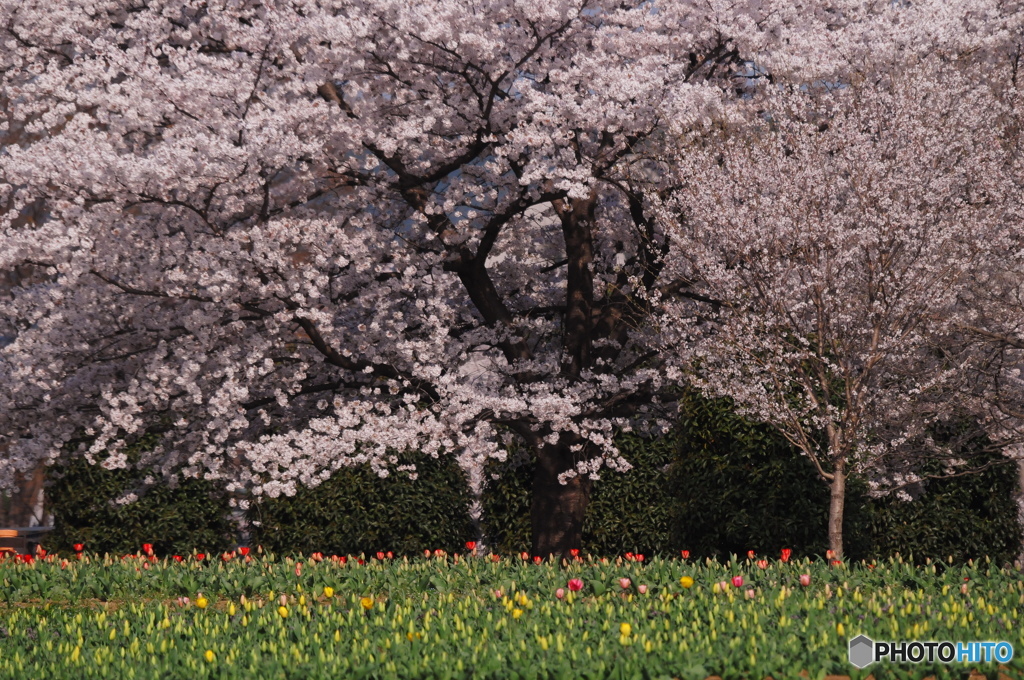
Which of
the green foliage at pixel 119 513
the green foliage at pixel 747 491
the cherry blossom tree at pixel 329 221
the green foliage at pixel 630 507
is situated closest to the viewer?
the cherry blossom tree at pixel 329 221

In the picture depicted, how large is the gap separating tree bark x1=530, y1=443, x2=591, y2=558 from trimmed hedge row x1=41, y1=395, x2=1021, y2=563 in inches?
45.3

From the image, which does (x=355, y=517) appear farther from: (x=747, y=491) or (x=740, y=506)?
(x=747, y=491)

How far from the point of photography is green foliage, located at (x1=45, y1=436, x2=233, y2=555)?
13.4 meters

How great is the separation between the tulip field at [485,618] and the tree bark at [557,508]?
3059 mm

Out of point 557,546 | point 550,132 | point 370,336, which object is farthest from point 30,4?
point 557,546

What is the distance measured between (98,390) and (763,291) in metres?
7.72

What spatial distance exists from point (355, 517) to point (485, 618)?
23.1ft

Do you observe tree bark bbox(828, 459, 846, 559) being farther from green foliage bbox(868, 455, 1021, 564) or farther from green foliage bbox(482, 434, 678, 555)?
green foliage bbox(482, 434, 678, 555)

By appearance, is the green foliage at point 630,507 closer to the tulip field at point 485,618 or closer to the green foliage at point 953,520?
the green foliage at point 953,520

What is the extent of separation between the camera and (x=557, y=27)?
11.8m

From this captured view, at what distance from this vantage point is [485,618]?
730cm

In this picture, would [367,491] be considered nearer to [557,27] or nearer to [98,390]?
[98,390]

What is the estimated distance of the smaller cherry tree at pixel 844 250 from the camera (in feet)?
32.2

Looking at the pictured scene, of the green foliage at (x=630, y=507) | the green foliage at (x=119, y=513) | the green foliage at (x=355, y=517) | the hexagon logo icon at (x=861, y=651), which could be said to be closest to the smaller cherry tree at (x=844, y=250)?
the green foliage at (x=630, y=507)
